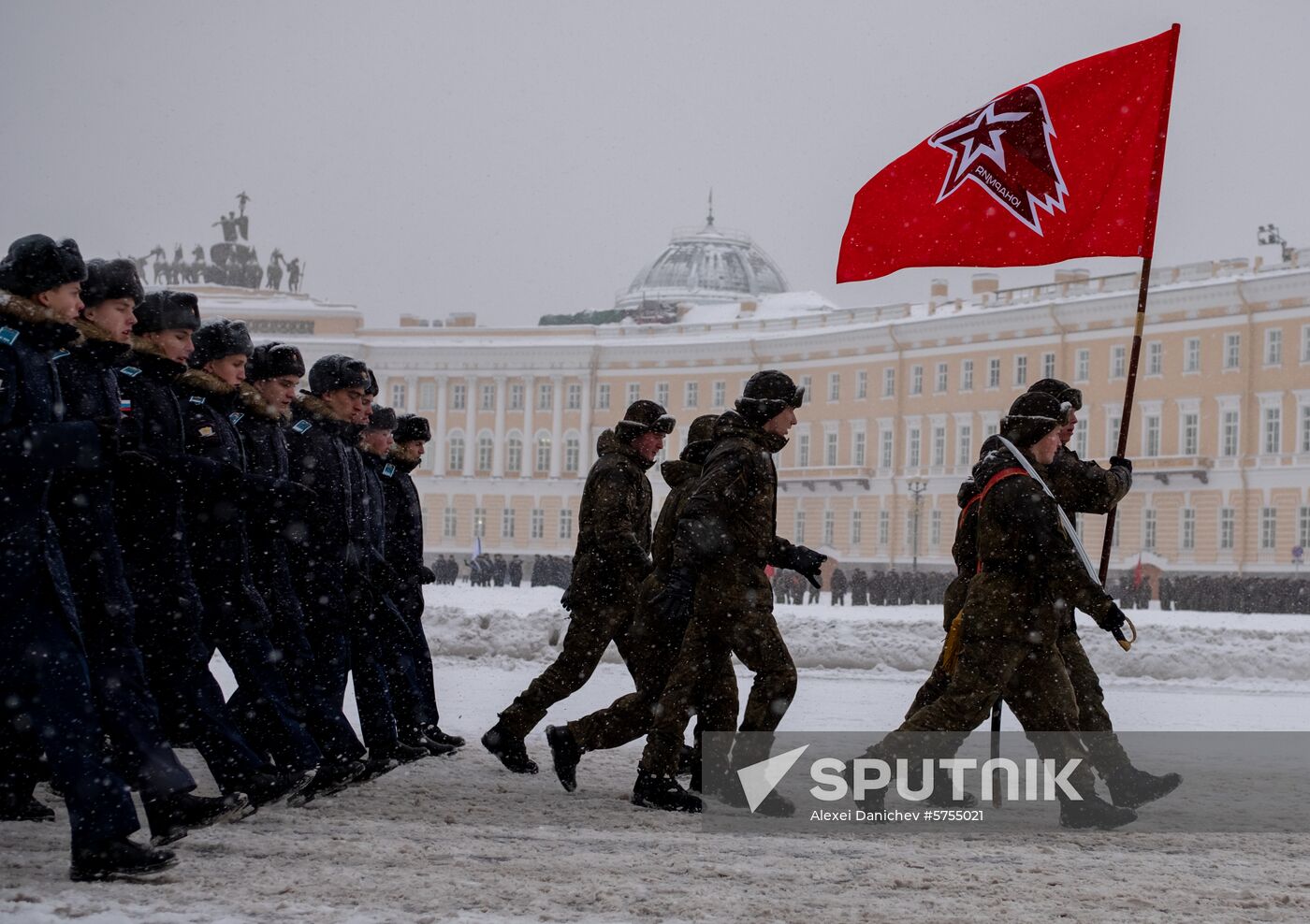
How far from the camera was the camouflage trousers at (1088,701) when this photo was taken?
19.7ft

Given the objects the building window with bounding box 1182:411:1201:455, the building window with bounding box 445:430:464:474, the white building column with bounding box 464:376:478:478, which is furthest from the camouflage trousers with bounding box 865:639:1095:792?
the building window with bounding box 445:430:464:474

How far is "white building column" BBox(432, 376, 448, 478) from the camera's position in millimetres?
71750

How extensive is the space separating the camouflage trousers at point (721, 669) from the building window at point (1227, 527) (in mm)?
44840

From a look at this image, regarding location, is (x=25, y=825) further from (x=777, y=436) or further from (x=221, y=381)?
(x=777, y=436)

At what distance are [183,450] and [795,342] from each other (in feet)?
190

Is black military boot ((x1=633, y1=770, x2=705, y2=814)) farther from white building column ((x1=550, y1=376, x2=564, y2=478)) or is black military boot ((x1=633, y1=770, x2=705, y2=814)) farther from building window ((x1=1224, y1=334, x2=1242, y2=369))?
white building column ((x1=550, y1=376, x2=564, y2=478))

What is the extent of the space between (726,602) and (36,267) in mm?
2537

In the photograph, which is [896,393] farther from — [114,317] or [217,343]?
[114,317]

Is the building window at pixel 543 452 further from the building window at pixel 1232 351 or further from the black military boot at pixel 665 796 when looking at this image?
the black military boot at pixel 665 796

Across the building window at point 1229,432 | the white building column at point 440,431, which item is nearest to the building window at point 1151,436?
the building window at point 1229,432

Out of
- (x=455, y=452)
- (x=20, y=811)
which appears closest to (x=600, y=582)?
(x=20, y=811)

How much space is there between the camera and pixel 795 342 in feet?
205

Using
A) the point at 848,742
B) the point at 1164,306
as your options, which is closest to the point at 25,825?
the point at 848,742

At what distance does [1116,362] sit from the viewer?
50844 millimetres
